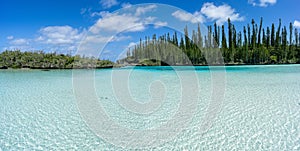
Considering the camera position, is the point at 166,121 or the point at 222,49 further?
the point at 222,49

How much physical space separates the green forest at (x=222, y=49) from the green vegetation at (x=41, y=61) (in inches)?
257

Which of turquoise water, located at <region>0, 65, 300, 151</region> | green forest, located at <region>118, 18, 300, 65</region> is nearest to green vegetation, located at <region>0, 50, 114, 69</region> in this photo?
green forest, located at <region>118, 18, 300, 65</region>

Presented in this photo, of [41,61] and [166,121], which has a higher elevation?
[41,61]

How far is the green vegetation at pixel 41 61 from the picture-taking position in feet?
84.3

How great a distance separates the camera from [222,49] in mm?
33562

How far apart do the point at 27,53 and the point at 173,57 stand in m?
20.6

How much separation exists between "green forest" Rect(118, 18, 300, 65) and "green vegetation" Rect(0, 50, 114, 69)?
21.4 feet

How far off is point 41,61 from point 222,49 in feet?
82.3

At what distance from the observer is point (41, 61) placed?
26281 millimetres

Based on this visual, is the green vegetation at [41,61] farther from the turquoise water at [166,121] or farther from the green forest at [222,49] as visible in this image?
the turquoise water at [166,121]

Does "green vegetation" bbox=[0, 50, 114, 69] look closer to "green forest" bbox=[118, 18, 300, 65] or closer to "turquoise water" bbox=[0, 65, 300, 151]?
"green forest" bbox=[118, 18, 300, 65]

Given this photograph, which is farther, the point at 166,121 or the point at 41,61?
the point at 41,61

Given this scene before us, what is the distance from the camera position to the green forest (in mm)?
A: 31922

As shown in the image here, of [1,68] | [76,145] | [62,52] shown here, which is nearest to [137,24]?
[76,145]
